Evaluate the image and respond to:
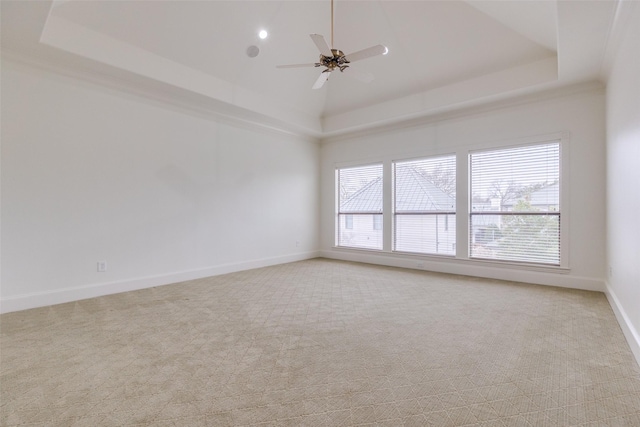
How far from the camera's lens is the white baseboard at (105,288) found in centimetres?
350

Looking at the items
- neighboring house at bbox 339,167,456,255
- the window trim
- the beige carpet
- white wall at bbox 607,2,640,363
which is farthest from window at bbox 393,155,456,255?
white wall at bbox 607,2,640,363

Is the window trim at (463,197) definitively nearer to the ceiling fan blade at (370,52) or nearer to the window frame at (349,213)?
the window frame at (349,213)

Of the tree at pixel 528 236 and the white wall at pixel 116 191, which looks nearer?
the white wall at pixel 116 191

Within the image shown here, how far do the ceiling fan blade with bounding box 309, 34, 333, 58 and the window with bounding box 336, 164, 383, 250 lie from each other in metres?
3.54

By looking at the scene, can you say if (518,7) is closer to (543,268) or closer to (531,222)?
(531,222)

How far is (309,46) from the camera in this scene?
17.2 feet

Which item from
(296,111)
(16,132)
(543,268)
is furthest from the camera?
(296,111)

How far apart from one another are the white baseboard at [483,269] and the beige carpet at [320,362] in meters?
0.49

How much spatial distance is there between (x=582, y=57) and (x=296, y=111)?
4.44m

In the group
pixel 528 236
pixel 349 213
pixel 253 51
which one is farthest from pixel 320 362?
pixel 349 213

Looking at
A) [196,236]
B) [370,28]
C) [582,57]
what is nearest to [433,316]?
[582,57]

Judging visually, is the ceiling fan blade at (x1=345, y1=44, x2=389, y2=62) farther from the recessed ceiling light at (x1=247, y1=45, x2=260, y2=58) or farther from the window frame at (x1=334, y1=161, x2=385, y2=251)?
the window frame at (x1=334, y1=161, x2=385, y2=251)

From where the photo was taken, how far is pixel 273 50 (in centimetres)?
500

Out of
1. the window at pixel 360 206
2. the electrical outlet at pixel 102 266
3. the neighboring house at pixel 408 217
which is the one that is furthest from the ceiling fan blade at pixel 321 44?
the electrical outlet at pixel 102 266
